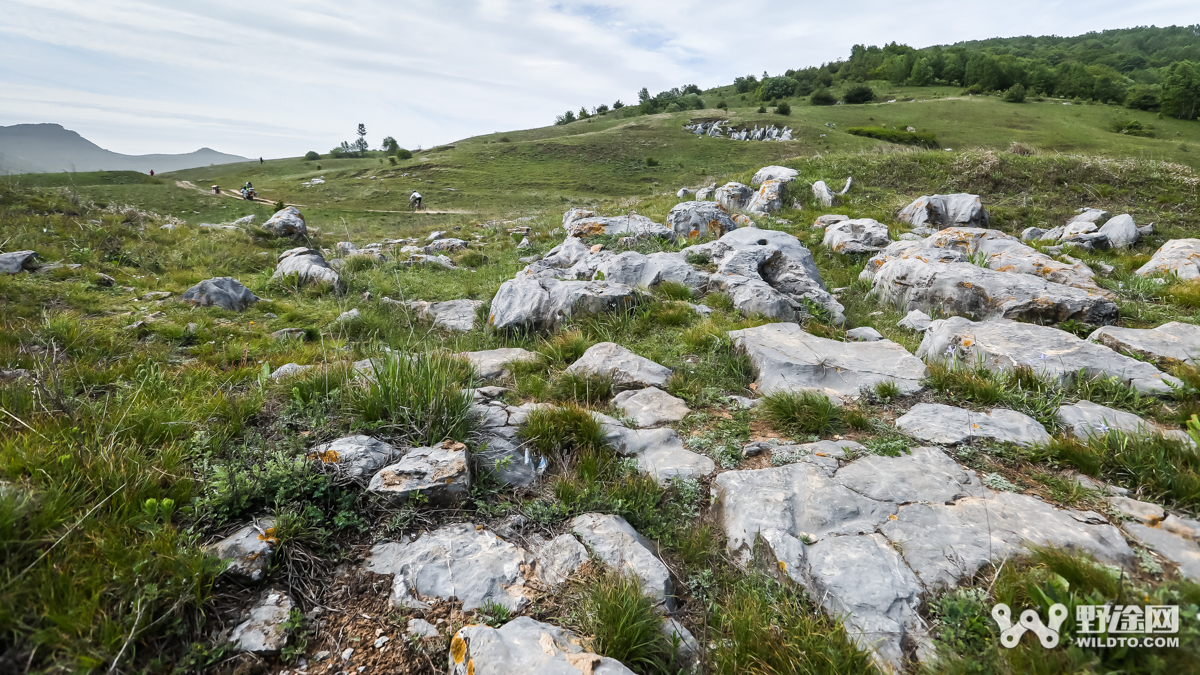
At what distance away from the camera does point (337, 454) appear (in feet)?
10.7

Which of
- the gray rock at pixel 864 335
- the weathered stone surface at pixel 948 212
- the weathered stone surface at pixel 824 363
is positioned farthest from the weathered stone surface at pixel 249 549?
the weathered stone surface at pixel 948 212

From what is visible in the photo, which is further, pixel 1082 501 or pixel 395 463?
pixel 395 463

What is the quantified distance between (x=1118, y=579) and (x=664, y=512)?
228 cm

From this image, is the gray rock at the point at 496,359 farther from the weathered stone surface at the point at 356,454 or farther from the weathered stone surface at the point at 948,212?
the weathered stone surface at the point at 948,212

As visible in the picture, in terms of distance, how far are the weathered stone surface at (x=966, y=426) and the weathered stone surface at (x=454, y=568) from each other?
3557 mm

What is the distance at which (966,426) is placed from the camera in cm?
407

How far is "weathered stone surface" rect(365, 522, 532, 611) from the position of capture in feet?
8.36

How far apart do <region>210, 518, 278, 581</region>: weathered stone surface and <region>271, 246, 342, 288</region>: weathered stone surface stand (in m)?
8.62

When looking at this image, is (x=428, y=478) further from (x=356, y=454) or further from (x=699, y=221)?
(x=699, y=221)

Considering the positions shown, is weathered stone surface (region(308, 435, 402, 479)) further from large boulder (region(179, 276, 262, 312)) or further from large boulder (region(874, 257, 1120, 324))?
large boulder (region(874, 257, 1120, 324))

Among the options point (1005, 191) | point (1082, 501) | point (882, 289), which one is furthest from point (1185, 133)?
point (1082, 501)

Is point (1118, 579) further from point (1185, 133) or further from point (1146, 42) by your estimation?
point (1146, 42)

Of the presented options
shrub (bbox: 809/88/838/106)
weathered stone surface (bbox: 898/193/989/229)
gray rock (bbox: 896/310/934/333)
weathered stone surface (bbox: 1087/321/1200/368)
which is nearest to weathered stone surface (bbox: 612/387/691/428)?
gray rock (bbox: 896/310/934/333)

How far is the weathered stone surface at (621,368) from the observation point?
5.25 metres
